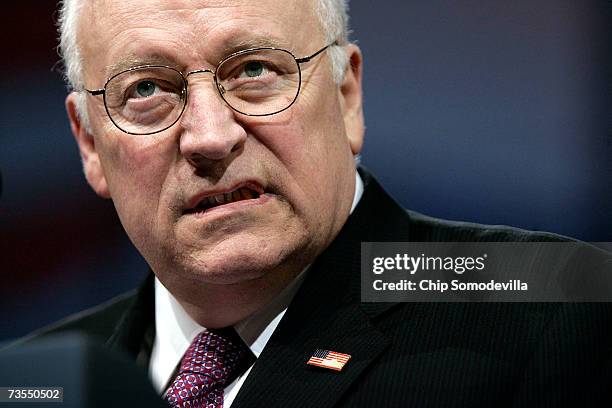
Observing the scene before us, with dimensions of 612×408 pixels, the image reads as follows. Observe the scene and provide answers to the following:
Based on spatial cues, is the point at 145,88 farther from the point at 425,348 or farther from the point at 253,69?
the point at 425,348

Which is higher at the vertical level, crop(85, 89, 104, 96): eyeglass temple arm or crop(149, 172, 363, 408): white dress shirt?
crop(85, 89, 104, 96): eyeglass temple arm

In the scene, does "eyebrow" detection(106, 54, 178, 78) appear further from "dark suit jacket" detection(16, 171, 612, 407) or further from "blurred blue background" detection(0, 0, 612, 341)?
"blurred blue background" detection(0, 0, 612, 341)

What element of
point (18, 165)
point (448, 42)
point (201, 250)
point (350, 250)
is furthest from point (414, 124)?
point (18, 165)

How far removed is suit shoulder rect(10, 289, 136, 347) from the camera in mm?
2984

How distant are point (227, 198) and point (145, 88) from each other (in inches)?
14.1

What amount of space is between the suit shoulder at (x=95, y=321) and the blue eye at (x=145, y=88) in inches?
33.6

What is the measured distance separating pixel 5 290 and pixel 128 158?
1000 mm

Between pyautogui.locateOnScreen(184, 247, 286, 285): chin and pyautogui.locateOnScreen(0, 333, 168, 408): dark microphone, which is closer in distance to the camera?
pyautogui.locateOnScreen(0, 333, 168, 408): dark microphone

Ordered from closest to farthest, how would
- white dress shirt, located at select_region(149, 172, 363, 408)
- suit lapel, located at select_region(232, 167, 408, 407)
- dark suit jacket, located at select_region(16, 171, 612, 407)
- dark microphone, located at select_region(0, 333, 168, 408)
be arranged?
dark microphone, located at select_region(0, 333, 168, 408)
dark suit jacket, located at select_region(16, 171, 612, 407)
suit lapel, located at select_region(232, 167, 408, 407)
white dress shirt, located at select_region(149, 172, 363, 408)

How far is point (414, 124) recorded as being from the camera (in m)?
2.71

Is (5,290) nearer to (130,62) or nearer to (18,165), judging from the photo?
(18,165)

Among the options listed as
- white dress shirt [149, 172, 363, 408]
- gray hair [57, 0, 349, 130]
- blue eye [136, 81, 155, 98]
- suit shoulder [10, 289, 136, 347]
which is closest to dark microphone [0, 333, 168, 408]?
white dress shirt [149, 172, 363, 408]

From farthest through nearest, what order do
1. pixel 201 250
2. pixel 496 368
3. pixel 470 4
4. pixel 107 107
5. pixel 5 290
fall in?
pixel 5 290 < pixel 470 4 < pixel 107 107 < pixel 201 250 < pixel 496 368

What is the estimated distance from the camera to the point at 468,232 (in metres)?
2.41
